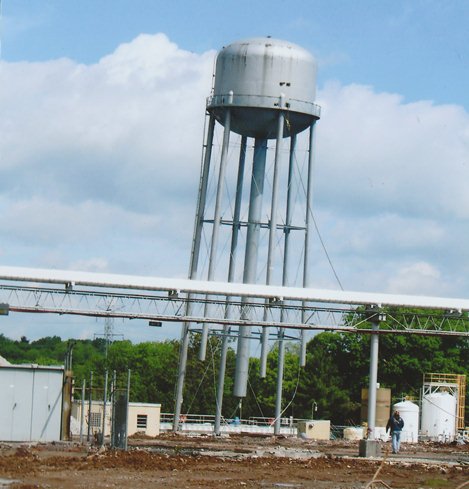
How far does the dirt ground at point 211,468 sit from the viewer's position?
2938 centimetres

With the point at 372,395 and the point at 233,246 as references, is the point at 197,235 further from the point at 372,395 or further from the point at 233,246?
the point at 372,395

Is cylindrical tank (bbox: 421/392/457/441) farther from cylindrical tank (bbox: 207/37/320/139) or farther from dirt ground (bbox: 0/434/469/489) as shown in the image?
dirt ground (bbox: 0/434/469/489)

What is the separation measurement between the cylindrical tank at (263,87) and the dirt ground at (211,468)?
17545 millimetres

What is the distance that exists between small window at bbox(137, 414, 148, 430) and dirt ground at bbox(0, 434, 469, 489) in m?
A: 12.2

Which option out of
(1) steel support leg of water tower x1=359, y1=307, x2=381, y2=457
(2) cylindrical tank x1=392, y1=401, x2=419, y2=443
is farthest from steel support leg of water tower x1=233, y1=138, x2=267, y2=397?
(2) cylindrical tank x1=392, y1=401, x2=419, y2=443

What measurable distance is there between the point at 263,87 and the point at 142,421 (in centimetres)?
1565

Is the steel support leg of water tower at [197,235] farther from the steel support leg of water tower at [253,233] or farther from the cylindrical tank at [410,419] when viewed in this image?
the cylindrical tank at [410,419]

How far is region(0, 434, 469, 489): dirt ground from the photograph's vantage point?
29375mm

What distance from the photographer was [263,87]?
58.0 m

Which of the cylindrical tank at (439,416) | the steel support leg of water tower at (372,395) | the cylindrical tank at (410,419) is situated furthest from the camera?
the cylindrical tank at (439,416)

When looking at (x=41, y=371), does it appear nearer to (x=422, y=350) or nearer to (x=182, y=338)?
(x=182, y=338)

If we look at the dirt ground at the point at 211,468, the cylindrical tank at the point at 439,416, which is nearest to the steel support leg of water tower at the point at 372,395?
the dirt ground at the point at 211,468

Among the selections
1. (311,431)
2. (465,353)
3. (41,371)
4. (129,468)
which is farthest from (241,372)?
(465,353)

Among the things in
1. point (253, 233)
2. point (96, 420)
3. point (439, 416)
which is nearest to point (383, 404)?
point (253, 233)
